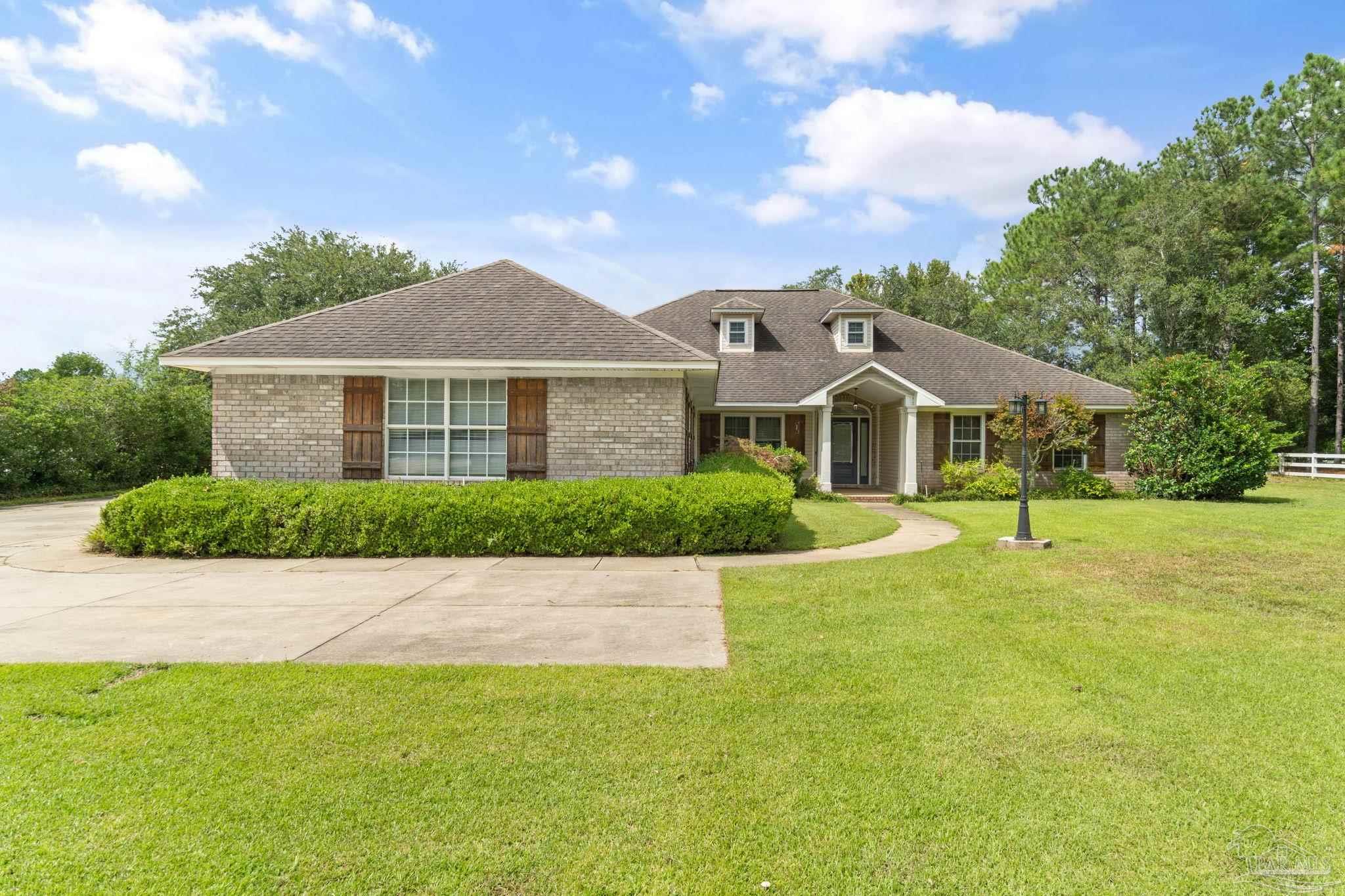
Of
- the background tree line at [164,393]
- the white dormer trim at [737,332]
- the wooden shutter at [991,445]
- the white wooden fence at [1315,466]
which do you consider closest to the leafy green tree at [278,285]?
the background tree line at [164,393]

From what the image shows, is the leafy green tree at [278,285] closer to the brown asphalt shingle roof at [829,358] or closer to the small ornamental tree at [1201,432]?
the brown asphalt shingle roof at [829,358]

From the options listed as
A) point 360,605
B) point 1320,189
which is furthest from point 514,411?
point 1320,189

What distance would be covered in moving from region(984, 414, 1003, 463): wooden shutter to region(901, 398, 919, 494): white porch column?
2.48m

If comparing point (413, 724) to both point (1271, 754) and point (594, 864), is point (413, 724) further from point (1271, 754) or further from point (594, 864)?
point (1271, 754)

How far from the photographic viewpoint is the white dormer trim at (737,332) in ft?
73.9

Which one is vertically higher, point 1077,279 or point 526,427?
point 1077,279

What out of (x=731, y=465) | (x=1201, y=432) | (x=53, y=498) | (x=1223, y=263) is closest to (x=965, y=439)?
(x=1201, y=432)

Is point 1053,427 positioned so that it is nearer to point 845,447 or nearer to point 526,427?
point 845,447

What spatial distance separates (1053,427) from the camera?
18984mm

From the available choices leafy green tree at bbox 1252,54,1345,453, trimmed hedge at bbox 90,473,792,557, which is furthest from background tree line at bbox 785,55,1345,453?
trimmed hedge at bbox 90,473,792,557

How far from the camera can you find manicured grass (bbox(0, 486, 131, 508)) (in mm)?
18469

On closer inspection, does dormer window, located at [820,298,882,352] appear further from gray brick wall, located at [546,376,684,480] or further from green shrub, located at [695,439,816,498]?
gray brick wall, located at [546,376,684,480]

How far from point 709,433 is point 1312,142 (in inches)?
1292

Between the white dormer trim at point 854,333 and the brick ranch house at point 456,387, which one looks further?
the white dormer trim at point 854,333
